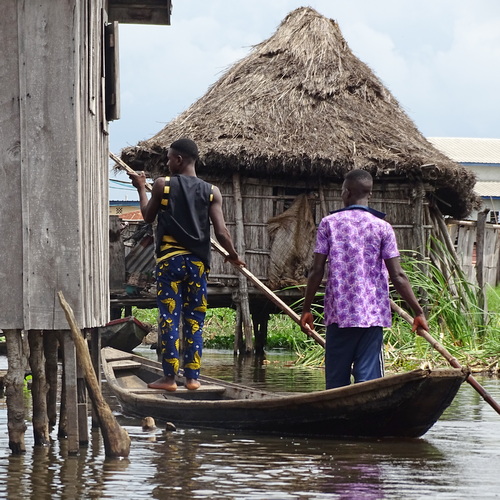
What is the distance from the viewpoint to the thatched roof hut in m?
14.4

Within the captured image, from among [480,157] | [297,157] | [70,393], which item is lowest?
[70,393]

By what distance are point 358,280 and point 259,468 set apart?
1.44m

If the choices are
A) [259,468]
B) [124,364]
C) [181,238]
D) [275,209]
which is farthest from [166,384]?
[275,209]

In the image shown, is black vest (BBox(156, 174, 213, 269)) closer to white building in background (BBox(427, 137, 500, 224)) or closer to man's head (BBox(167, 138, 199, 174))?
man's head (BBox(167, 138, 199, 174))

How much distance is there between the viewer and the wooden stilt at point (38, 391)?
6430mm

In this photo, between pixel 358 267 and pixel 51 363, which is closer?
pixel 358 267

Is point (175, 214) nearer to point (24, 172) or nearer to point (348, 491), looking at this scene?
point (24, 172)

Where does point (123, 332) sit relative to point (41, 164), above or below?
below

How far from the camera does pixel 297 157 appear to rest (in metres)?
14.3

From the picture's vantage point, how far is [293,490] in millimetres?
5062

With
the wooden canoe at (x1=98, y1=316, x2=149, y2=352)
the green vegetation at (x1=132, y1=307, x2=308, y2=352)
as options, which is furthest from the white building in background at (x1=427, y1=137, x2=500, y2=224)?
the wooden canoe at (x1=98, y1=316, x2=149, y2=352)

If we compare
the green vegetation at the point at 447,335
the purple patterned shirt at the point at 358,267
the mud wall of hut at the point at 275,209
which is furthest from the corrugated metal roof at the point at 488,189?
the purple patterned shirt at the point at 358,267

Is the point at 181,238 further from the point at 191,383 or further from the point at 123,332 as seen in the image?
the point at 123,332

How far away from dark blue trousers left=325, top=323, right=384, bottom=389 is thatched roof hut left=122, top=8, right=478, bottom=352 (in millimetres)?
7772
